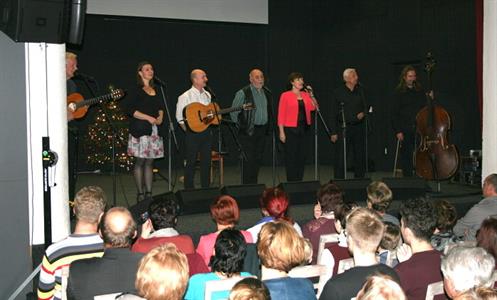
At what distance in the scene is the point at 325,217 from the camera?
178 inches

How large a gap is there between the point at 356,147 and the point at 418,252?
4566 millimetres

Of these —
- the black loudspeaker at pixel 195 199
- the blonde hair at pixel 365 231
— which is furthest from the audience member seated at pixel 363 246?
the black loudspeaker at pixel 195 199

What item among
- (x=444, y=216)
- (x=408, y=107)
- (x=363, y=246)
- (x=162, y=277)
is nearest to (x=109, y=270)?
(x=162, y=277)

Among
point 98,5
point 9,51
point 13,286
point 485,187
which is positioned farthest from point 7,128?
point 98,5

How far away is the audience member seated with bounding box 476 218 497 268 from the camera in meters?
3.36

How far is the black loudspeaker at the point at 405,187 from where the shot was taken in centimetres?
714

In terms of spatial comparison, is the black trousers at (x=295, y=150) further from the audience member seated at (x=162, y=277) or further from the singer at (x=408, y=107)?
the audience member seated at (x=162, y=277)

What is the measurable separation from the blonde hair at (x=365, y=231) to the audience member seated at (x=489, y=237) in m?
0.68

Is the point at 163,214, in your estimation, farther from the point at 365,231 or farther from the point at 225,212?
the point at 365,231

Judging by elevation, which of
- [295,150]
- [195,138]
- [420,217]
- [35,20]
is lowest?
[420,217]

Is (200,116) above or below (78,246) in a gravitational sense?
above

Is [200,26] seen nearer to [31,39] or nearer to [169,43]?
[169,43]

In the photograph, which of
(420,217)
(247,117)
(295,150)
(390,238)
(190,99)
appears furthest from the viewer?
(295,150)

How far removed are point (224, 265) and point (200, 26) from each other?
30.9 ft
